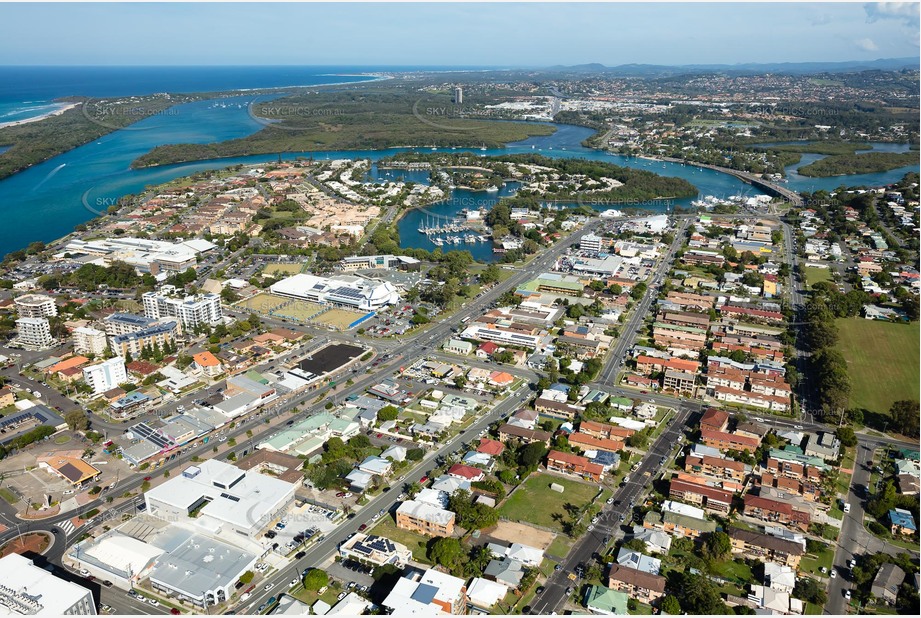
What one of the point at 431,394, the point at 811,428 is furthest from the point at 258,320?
the point at 811,428

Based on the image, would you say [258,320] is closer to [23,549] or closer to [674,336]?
[23,549]

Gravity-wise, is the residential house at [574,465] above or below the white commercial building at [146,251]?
below

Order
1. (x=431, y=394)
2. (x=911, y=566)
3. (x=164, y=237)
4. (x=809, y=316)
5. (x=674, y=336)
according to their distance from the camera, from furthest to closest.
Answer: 1. (x=164, y=237)
2. (x=809, y=316)
3. (x=674, y=336)
4. (x=431, y=394)
5. (x=911, y=566)

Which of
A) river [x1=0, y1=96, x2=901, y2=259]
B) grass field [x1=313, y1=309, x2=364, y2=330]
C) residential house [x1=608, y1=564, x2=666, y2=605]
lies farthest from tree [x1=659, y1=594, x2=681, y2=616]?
river [x1=0, y1=96, x2=901, y2=259]

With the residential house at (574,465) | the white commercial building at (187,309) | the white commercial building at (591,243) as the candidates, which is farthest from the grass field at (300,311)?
the white commercial building at (591,243)

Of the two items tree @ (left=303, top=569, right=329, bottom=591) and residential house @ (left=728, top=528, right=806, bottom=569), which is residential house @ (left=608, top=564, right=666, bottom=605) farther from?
tree @ (left=303, top=569, right=329, bottom=591)

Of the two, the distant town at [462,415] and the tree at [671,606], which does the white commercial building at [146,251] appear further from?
the tree at [671,606]

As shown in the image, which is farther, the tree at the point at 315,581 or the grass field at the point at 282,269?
the grass field at the point at 282,269

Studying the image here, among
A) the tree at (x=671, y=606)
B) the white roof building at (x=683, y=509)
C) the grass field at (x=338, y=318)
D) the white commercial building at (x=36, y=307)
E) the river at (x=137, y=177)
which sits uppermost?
the river at (x=137, y=177)
